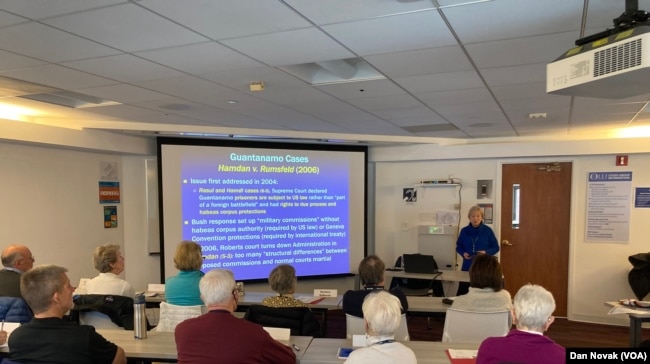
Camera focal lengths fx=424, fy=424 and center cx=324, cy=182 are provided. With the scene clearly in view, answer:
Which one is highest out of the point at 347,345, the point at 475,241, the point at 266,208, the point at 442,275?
the point at 266,208

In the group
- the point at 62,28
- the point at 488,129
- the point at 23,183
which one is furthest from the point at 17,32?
the point at 488,129

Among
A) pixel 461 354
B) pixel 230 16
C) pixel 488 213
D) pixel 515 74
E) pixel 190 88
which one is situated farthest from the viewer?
pixel 488 213

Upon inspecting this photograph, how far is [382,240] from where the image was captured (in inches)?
284

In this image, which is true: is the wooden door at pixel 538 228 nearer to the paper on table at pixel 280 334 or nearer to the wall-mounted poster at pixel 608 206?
the wall-mounted poster at pixel 608 206

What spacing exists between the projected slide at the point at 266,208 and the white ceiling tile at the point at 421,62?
3.36 metres

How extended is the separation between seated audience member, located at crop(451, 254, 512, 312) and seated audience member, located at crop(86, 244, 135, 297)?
262 centimetres

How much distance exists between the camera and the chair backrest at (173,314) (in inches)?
122

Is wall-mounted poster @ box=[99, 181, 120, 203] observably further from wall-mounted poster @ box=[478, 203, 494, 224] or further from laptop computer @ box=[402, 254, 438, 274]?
wall-mounted poster @ box=[478, 203, 494, 224]

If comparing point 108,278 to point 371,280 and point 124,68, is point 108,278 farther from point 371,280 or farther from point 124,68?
point 371,280

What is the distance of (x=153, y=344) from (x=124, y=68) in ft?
6.24

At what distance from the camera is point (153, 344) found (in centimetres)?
262

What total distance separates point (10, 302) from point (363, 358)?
2.47 m

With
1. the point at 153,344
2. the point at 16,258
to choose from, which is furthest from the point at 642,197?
the point at 16,258

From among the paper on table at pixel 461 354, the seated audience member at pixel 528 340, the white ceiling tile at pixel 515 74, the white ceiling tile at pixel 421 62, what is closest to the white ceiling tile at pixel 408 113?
the white ceiling tile at pixel 515 74
